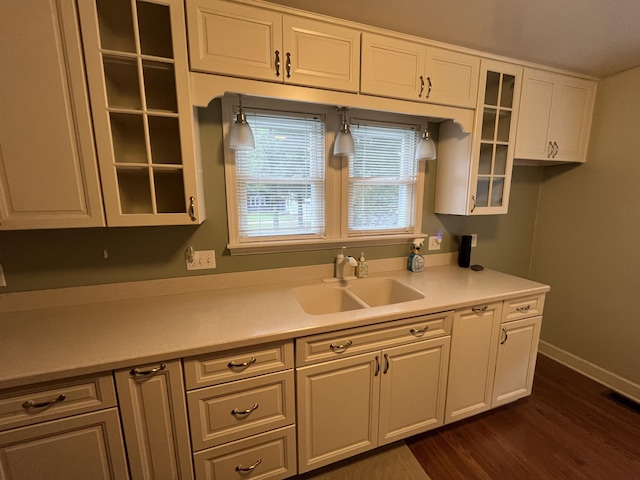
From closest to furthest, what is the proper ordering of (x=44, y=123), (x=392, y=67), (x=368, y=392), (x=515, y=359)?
(x=44, y=123), (x=368, y=392), (x=392, y=67), (x=515, y=359)

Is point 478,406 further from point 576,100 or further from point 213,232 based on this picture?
point 576,100

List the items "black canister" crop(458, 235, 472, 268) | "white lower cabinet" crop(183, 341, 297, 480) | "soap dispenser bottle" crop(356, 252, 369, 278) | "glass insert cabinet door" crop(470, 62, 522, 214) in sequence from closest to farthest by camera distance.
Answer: "white lower cabinet" crop(183, 341, 297, 480) → "glass insert cabinet door" crop(470, 62, 522, 214) → "soap dispenser bottle" crop(356, 252, 369, 278) → "black canister" crop(458, 235, 472, 268)

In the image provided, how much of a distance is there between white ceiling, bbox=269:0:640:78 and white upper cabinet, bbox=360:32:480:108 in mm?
80

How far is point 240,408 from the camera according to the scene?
120 centimetres

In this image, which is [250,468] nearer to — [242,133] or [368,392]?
[368,392]

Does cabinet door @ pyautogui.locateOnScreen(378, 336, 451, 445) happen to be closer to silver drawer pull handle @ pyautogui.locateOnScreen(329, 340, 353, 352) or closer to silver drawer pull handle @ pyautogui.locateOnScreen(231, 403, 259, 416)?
silver drawer pull handle @ pyautogui.locateOnScreen(329, 340, 353, 352)

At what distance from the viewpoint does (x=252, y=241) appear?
5.67ft

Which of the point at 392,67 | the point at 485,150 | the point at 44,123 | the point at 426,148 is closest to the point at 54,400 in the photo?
the point at 44,123

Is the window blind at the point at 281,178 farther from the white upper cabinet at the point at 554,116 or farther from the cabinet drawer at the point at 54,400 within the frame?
the white upper cabinet at the point at 554,116

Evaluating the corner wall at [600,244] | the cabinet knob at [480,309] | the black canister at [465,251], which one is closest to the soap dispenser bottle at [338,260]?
the cabinet knob at [480,309]

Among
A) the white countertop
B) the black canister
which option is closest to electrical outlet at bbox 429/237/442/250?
the black canister

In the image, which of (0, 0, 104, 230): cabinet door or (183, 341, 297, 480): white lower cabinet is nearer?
(0, 0, 104, 230): cabinet door

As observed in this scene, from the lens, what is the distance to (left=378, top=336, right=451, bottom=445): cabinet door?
57.6 inches

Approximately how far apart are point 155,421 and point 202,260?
822 mm
